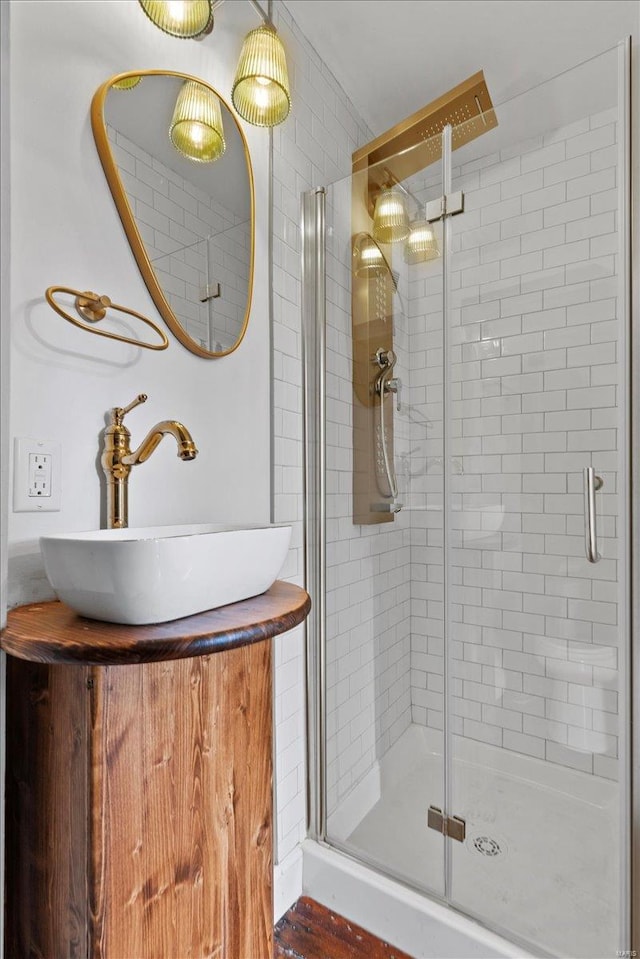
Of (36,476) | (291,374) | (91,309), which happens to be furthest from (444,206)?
(36,476)

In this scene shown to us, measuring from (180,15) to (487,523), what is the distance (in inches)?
54.6

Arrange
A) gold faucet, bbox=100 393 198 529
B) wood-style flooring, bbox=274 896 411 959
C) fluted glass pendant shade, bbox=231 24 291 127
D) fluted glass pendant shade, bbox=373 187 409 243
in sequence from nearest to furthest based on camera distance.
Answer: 1. gold faucet, bbox=100 393 198 529
2. fluted glass pendant shade, bbox=231 24 291 127
3. wood-style flooring, bbox=274 896 411 959
4. fluted glass pendant shade, bbox=373 187 409 243

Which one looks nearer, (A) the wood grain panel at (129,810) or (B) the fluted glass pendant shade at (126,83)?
(A) the wood grain panel at (129,810)

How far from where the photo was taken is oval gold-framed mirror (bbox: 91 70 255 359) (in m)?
1.07

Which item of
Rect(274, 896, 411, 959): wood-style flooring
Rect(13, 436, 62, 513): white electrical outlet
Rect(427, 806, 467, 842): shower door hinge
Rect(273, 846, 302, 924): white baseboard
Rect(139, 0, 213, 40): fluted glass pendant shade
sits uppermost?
Rect(139, 0, 213, 40): fluted glass pendant shade

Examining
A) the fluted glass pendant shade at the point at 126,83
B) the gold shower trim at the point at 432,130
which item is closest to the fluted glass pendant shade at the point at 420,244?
the gold shower trim at the point at 432,130

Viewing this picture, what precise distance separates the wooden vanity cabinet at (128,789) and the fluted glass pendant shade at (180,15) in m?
1.18

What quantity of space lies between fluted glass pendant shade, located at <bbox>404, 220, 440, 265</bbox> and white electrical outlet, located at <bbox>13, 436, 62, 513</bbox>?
1155 millimetres

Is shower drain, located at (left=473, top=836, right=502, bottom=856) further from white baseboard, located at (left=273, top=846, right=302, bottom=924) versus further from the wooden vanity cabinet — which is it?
the wooden vanity cabinet

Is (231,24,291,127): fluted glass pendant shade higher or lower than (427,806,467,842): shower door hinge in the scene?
higher

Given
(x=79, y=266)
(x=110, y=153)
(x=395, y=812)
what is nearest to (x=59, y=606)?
(x=79, y=266)

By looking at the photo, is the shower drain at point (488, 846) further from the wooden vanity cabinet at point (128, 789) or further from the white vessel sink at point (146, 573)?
the white vessel sink at point (146, 573)

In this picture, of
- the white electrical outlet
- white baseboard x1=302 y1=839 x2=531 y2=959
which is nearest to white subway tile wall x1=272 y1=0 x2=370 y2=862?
white baseboard x1=302 y1=839 x2=531 y2=959

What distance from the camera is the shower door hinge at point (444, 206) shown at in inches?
57.3
